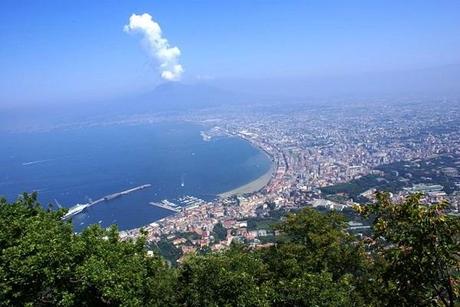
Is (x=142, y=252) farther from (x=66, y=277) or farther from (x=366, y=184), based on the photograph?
(x=366, y=184)

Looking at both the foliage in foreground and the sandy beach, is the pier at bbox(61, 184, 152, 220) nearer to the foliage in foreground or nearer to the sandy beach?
the sandy beach

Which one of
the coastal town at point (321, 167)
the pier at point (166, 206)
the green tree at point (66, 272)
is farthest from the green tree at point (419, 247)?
the pier at point (166, 206)

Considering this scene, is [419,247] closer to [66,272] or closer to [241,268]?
[241,268]

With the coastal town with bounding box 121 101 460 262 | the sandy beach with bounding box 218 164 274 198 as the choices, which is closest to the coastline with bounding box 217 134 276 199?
the sandy beach with bounding box 218 164 274 198

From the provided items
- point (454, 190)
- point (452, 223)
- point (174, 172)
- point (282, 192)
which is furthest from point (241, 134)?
point (452, 223)

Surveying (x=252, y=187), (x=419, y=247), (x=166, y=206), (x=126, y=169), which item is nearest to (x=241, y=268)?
(x=419, y=247)
